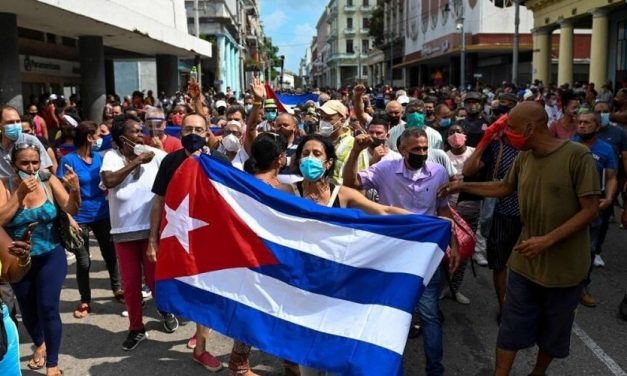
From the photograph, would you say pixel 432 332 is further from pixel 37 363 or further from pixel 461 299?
pixel 37 363

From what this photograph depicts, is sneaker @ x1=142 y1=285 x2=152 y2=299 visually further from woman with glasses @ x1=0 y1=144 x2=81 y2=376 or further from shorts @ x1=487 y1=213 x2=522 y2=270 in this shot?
shorts @ x1=487 y1=213 x2=522 y2=270

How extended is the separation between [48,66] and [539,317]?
64.0ft

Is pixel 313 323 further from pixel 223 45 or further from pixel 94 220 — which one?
pixel 223 45

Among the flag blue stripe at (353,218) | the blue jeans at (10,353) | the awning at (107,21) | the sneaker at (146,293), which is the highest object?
the awning at (107,21)

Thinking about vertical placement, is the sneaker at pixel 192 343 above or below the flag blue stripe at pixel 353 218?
below

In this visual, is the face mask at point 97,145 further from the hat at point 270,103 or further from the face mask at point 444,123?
the face mask at point 444,123

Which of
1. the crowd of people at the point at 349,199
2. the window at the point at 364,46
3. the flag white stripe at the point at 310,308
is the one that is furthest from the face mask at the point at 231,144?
the window at the point at 364,46

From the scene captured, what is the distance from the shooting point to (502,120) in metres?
4.82

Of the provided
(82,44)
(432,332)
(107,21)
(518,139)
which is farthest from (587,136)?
(82,44)

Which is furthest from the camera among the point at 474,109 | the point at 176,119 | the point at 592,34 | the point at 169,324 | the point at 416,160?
the point at 592,34

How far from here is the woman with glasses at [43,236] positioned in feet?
13.7

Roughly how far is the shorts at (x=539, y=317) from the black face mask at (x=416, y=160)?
0.99 m

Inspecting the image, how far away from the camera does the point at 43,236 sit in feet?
14.0

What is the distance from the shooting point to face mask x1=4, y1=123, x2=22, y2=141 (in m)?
5.72
